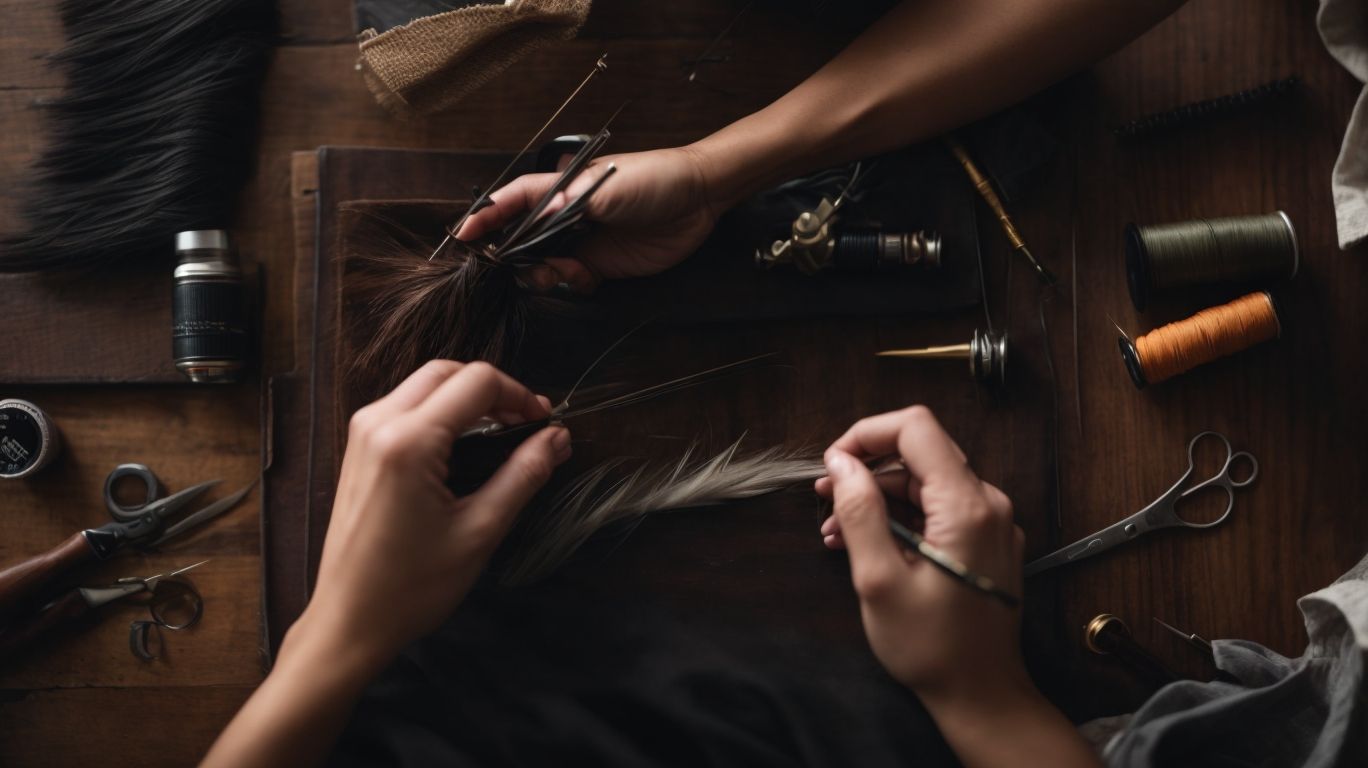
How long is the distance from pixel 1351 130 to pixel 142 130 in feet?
6.35

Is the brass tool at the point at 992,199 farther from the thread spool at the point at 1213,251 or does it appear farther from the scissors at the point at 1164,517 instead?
the scissors at the point at 1164,517

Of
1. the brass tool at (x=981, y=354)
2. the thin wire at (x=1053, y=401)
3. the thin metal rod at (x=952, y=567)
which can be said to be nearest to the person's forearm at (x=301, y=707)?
the thin metal rod at (x=952, y=567)

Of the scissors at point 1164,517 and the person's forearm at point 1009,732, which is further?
the scissors at point 1164,517

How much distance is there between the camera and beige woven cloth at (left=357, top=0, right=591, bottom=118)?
1.37 m

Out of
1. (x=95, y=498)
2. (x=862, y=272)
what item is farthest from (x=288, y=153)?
(x=862, y=272)

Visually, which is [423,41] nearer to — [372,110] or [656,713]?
[372,110]

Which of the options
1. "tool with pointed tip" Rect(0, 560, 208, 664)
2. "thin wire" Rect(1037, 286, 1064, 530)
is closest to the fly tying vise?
"thin wire" Rect(1037, 286, 1064, 530)

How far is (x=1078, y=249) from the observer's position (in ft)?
4.86

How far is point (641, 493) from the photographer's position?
4.77 feet

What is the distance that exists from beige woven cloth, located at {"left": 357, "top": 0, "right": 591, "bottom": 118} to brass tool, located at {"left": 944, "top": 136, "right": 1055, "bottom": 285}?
2.06 ft

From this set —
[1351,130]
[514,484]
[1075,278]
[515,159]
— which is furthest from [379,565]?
[1351,130]

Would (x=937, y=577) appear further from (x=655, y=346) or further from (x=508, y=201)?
(x=508, y=201)

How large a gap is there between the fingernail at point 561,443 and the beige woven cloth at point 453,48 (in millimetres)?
570

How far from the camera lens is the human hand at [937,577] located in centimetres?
120
